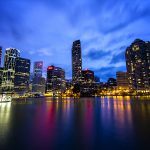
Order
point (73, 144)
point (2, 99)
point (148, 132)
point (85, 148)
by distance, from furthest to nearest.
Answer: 1. point (2, 99)
2. point (148, 132)
3. point (73, 144)
4. point (85, 148)

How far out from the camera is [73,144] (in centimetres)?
1291

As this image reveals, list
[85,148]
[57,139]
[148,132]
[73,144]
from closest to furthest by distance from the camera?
[85,148] < [73,144] < [57,139] < [148,132]

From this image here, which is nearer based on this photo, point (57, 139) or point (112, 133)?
point (57, 139)

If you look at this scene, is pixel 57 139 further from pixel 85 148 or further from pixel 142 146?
pixel 142 146

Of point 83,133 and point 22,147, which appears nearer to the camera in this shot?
point 22,147

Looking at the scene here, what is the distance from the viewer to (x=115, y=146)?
40.4ft

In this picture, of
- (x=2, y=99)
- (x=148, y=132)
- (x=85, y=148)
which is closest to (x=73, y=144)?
(x=85, y=148)

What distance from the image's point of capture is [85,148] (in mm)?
11852

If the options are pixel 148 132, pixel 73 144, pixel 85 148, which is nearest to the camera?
pixel 85 148

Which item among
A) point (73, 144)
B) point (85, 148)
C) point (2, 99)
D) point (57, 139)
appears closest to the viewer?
point (85, 148)

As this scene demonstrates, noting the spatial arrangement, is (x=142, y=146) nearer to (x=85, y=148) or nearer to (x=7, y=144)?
(x=85, y=148)

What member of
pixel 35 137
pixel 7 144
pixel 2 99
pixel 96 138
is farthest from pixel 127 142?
pixel 2 99

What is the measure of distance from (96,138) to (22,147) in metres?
6.32

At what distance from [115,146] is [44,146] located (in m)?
5.35
